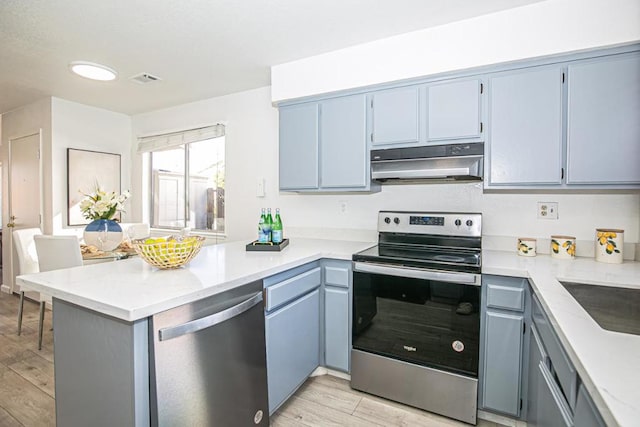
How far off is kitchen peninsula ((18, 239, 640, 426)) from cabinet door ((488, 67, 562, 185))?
1.72 feet

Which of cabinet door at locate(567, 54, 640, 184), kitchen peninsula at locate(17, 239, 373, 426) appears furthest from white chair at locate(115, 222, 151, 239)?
cabinet door at locate(567, 54, 640, 184)

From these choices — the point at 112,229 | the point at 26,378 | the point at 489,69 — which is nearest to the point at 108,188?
the point at 112,229

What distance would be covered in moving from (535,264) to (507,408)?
30.9 inches

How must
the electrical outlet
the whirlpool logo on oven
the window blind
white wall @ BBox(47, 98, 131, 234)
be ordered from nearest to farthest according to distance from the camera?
the whirlpool logo on oven, the electrical outlet, the window blind, white wall @ BBox(47, 98, 131, 234)

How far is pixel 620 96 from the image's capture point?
1716 mm

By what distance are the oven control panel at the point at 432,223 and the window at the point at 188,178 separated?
1.98m

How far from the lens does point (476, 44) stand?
1.99m

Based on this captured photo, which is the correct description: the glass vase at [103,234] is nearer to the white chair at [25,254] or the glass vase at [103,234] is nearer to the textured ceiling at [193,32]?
the white chair at [25,254]

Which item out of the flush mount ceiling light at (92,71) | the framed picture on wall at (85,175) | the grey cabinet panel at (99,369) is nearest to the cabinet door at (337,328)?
the grey cabinet panel at (99,369)

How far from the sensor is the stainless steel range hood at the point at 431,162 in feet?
6.63

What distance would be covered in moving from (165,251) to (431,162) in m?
1.67

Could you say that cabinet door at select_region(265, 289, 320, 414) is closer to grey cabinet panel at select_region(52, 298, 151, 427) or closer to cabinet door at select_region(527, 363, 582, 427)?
grey cabinet panel at select_region(52, 298, 151, 427)

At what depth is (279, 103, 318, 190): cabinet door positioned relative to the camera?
8.40 feet

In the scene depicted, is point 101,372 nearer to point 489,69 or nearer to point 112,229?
point 112,229
